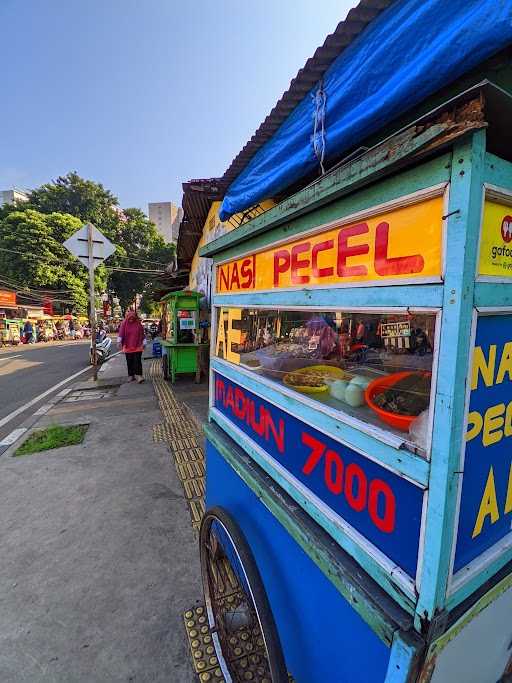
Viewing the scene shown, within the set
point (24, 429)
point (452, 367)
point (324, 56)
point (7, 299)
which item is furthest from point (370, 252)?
point (7, 299)

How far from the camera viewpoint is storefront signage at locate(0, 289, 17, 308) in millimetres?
22203

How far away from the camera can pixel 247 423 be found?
184 centimetres

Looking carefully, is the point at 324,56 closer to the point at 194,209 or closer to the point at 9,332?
the point at 194,209

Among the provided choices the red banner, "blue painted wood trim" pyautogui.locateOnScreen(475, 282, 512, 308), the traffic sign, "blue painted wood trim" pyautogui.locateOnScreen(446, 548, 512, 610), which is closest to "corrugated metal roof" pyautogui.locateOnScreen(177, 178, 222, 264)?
the traffic sign

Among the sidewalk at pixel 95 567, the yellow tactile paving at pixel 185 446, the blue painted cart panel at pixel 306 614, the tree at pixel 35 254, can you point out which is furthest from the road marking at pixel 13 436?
the tree at pixel 35 254

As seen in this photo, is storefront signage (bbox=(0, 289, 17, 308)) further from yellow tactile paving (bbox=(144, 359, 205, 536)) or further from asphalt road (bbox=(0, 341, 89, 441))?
yellow tactile paving (bbox=(144, 359, 205, 536))

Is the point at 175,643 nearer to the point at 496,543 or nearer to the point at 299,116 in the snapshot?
the point at 496,543

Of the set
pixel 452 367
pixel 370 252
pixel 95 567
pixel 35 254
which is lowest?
pixel 95 567

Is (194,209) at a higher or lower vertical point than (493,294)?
higher

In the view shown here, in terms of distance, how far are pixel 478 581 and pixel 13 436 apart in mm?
5782

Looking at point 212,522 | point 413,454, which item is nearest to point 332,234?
point 413,454

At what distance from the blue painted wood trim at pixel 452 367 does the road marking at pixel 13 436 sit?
542 cm

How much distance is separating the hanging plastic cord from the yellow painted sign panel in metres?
0.95

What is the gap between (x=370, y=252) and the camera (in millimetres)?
978
